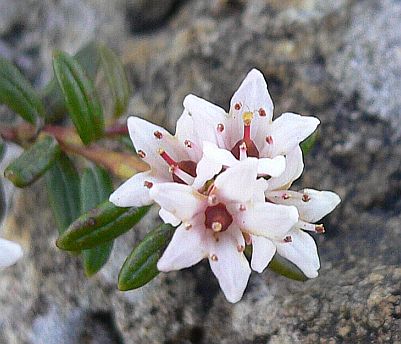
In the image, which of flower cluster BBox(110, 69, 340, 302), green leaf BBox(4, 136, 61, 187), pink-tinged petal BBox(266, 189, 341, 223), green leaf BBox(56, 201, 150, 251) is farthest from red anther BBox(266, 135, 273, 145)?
green leaf BBox(4, 136, 61, 187)

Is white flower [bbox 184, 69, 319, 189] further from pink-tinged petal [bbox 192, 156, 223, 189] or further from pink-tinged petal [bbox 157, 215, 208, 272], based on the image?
pink-tinged petal [bbox 157, 215, 208, 272]

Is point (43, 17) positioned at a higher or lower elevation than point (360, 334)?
higher

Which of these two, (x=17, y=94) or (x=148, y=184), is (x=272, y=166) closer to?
(x=148, y=184)

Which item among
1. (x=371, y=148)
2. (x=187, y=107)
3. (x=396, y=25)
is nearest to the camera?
(x=187, y=107)

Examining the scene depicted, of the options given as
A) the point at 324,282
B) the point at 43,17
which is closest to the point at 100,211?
the point at 324,282

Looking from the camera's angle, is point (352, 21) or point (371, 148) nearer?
point (371, 148)

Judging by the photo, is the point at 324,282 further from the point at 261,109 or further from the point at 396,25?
the point at 396,25
